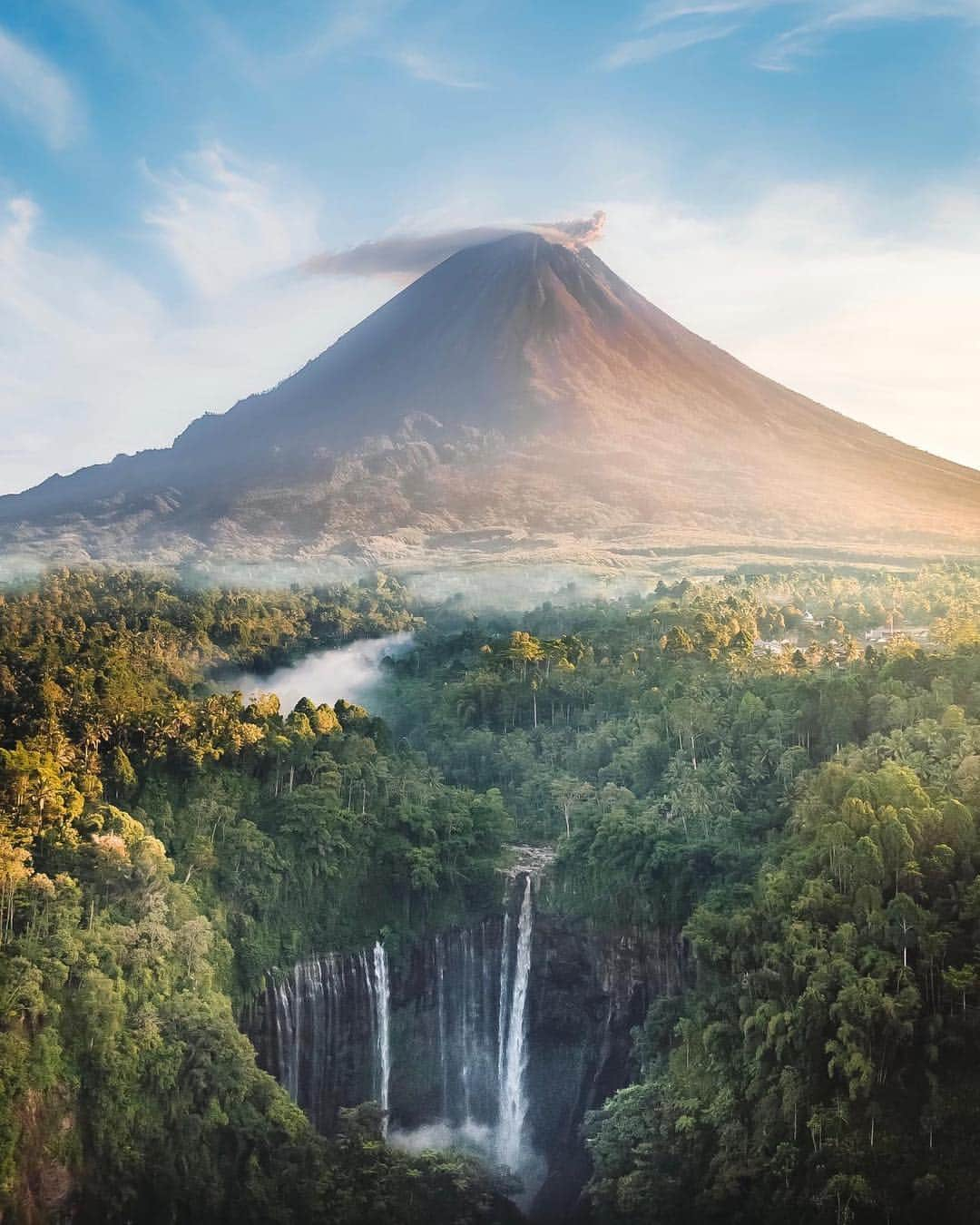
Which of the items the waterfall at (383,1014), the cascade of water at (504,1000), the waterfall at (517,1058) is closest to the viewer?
the waterfall at (517,1058)

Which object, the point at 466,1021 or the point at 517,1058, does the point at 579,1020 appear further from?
the point at 466,1021

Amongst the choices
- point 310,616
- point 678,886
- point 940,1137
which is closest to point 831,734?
point 678,886

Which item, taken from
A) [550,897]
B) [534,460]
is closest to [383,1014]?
[550,897]

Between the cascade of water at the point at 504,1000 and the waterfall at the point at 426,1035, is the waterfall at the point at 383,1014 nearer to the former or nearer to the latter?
the waterfall at the point at 426,1035

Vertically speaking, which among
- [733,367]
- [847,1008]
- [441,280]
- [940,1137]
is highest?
[441,280]

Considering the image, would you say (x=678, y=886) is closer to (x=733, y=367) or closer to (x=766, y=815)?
(x=766, y=815)

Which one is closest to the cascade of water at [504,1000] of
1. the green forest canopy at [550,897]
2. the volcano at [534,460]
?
the green forest canopy at [550,897]
